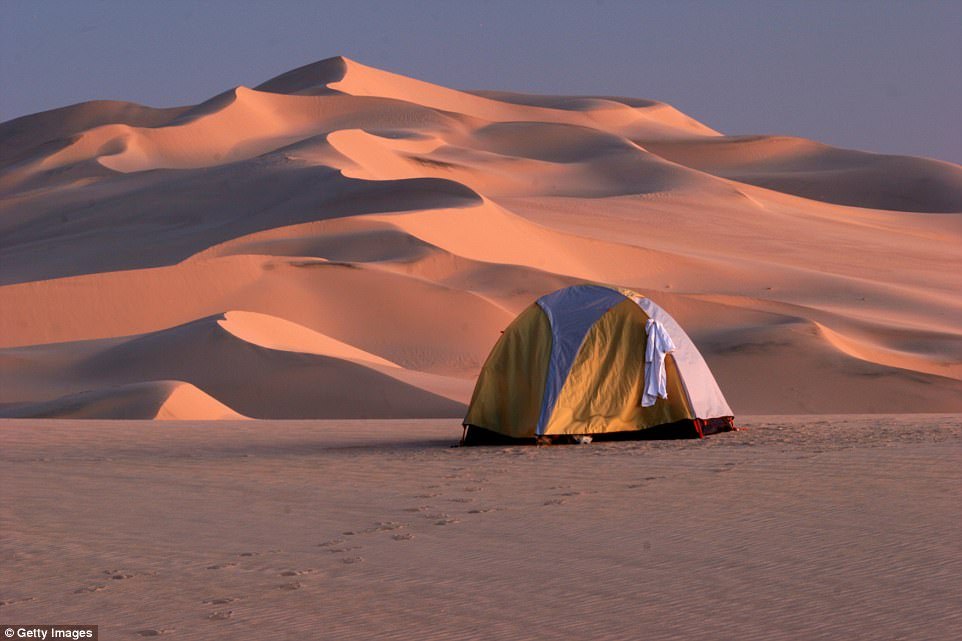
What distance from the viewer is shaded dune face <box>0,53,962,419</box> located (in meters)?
23.3

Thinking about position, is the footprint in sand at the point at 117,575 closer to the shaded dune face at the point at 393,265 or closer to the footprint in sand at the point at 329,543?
the footprint in sand at the point at 329,543

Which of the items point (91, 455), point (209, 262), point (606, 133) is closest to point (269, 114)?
point (606, 133)

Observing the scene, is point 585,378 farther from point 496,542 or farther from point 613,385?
point 496,542

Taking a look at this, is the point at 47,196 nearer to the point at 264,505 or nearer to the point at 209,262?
the point at 209,262

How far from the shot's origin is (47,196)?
173 ft

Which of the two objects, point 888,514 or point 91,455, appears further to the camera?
point 91,455

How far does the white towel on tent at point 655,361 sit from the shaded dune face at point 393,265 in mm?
7195

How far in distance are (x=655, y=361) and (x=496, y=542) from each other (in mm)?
6131

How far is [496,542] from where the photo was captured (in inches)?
302

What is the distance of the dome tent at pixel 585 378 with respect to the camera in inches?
527

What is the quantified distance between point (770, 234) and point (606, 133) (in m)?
23.7

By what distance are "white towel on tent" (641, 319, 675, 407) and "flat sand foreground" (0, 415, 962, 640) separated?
70 cm

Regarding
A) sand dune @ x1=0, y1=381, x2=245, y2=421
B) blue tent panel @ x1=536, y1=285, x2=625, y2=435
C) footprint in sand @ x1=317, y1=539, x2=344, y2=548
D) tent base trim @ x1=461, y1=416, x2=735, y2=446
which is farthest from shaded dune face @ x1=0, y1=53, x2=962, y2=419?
footprint in sand @ x1=317, y1=539, x2=344, y2=548

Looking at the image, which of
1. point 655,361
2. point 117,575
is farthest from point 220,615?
point 655,361
